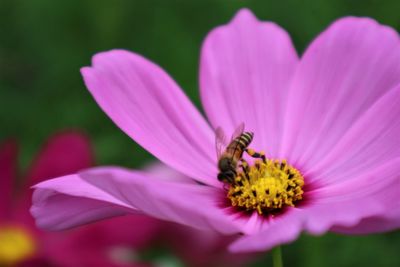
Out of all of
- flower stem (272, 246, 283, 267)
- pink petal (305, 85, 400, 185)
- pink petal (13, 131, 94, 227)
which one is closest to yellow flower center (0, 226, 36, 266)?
pink petal (13, 131, 94, 227)

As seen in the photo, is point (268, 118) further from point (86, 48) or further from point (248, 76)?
point (86, 48)

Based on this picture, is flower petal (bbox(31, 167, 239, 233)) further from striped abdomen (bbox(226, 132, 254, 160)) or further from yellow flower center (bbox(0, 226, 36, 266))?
yellow flower center (bbox(0, 226, 36, 266))

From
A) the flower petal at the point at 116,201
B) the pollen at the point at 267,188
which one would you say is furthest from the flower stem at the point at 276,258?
the pollen at the point at 267,188

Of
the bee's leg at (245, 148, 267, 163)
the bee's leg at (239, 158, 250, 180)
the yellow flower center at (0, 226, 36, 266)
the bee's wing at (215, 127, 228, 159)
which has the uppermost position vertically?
the yellow flower center at (0, 226, 36, 266)

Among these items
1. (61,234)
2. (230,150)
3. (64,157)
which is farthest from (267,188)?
(61,234)

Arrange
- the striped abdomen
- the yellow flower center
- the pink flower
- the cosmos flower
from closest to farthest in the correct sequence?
1. the cosmos flower
2. the striped abdomen
3. the pink flower
4. the yellow flower center
